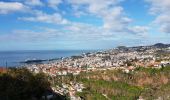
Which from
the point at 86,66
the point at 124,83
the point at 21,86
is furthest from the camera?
the point at 86,66

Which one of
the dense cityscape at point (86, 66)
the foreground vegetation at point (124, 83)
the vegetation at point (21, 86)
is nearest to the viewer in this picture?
the vegetation at point (21, 86)

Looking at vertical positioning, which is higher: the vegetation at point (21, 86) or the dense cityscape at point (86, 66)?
the vegetation at point (21, 86)

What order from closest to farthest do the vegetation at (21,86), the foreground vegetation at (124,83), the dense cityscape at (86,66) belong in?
the vegetation at (21,86) → the dense cityscape at (86,66) → the foreground vegetation at (124,83)

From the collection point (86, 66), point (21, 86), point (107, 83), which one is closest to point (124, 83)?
point (107, 83)

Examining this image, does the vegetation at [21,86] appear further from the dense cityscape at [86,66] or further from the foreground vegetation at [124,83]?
the foreground vegetation at [124,83]

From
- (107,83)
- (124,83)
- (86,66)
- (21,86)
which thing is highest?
(21,86)

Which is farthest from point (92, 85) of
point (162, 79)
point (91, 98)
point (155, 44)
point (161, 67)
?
point (155, 44)

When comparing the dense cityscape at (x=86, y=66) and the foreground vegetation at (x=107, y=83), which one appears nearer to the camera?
the foreground vegetation at (x=107, y=83)

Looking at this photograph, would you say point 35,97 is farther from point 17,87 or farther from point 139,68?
point 139,68

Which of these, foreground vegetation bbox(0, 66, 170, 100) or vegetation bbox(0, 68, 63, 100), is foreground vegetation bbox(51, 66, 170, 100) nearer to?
foreground vegetation bbox(0, 66, 170, 100)

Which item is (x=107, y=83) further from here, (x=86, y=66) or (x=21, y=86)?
(x=21, y=86)

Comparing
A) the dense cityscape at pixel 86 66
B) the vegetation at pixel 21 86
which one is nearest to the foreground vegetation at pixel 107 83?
the vegetation at pixel 21 86
